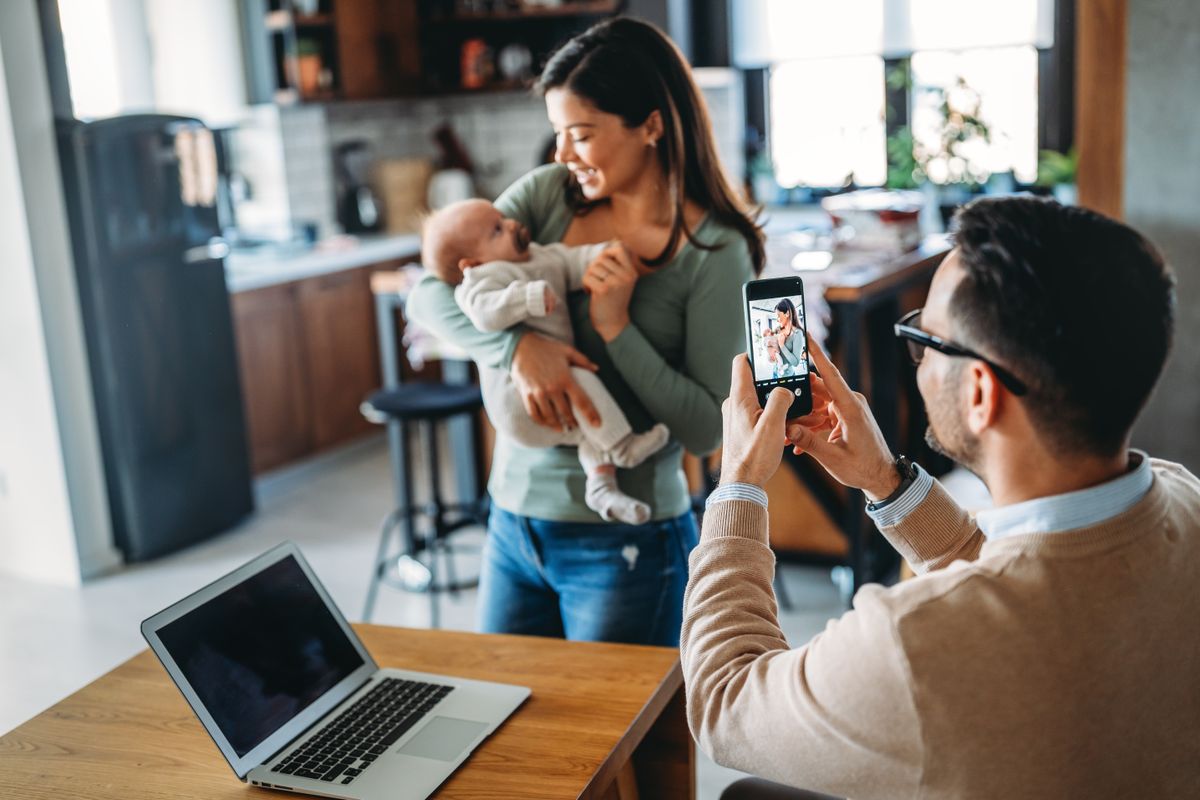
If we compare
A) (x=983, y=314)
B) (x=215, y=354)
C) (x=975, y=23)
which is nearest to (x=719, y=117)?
(x=975, y=23)

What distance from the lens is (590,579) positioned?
1775 mm

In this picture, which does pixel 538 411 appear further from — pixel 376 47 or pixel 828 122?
pixel 376 47

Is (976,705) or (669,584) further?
(669,584)

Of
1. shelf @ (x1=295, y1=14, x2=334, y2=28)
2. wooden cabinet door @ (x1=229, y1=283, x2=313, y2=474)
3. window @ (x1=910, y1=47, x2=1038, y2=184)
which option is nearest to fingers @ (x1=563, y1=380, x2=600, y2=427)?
wooden cabinet door @ (x1=229, y1=283, x2=313, y2=474)

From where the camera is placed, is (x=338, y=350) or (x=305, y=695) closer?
(x=305, y=695)

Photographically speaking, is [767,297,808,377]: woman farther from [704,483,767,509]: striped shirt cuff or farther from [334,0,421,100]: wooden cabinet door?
[334,0,421,100]: wooden cabinet door

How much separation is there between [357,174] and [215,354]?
6.10 ft

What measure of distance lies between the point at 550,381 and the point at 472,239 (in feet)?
0.96

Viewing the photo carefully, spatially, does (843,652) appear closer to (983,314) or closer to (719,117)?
(983,314)

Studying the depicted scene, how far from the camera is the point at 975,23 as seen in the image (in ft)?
16.9

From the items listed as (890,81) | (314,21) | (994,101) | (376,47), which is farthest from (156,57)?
(994,101)

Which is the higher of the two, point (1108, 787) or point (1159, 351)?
point (1159, 351)

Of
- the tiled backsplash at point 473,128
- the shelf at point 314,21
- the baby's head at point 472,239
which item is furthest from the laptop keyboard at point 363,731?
the tiled backsplash at point 473,128

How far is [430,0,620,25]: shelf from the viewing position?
18.3 feet
